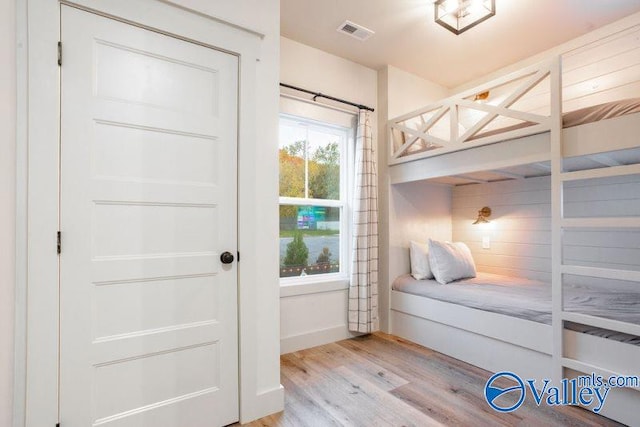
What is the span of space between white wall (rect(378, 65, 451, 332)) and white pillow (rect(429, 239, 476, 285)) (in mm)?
350

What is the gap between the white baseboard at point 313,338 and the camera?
2668 mm

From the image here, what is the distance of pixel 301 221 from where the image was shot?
289 cm

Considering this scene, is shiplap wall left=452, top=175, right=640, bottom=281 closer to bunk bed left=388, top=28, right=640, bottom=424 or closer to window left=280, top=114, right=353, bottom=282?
bunk bed left=388, top=28, right=640, bottom=424

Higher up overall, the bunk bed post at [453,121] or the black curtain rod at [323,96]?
the black curtain rod at [323,96]

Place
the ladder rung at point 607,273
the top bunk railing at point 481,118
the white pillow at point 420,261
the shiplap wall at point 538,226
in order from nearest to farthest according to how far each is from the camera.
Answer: the ladder rung at point 607,273, the top bunk railing at point 481,118, the shiplap wall at point 538,226, the white pillow at point 420,261

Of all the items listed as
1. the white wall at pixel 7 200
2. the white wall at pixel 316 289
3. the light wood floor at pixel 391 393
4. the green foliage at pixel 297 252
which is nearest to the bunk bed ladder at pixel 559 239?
the light wood floor at pixel 391 393

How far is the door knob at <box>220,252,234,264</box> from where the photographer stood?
66.9 inches

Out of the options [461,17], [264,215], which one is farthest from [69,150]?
[461,17]

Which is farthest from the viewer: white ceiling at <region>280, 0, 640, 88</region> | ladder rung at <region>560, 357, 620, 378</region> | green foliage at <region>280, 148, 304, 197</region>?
green foliage at <region>280, 148, 304, 197</region>

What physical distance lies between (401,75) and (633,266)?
264 centimetres

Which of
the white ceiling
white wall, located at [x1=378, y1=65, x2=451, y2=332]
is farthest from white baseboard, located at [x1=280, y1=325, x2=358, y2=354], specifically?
the white ceiling

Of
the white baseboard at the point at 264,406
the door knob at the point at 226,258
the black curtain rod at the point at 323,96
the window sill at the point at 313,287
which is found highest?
the black curtain rod at the point at 323,96

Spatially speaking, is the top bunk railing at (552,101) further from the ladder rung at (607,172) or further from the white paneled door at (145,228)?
the white paneled door at (145,228)

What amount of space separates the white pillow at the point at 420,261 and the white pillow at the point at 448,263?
3.8 inches
